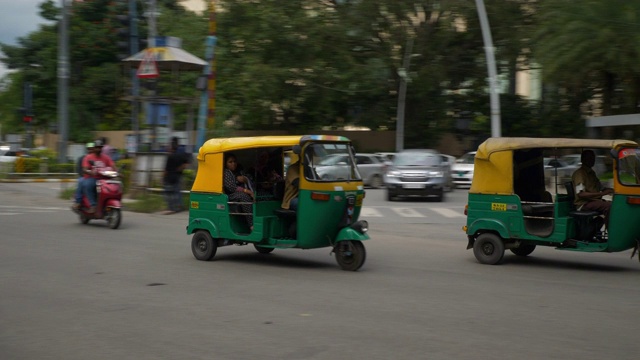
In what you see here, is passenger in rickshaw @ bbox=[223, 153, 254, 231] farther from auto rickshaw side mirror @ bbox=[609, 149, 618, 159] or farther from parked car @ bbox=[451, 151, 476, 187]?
parked car @ bbox=[451, 151, 476, 187]

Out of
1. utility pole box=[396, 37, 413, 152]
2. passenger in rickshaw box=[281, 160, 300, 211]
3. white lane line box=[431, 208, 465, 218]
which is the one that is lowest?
white lane line box=[431, 208, 465, 218]

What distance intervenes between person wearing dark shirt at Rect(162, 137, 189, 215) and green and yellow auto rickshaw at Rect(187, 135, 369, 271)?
23.0 ft

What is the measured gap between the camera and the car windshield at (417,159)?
27.3m

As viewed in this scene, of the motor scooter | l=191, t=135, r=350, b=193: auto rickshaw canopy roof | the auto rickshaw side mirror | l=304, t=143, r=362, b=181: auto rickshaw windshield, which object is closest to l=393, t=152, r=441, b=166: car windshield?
the motor scooter

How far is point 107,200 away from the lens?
1702 cm

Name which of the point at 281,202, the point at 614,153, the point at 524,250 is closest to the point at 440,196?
the point at 524,250

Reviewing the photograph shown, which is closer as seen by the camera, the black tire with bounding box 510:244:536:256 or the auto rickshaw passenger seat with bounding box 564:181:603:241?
the auto rickshaw passenger seat with bounding box 564:181:603:241

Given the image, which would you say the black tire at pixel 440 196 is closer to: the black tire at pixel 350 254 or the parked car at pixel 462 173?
the parked car at pixel 462 173

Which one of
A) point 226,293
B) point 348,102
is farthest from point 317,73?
point 226,293

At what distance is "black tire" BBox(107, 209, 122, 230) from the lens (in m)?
16.9

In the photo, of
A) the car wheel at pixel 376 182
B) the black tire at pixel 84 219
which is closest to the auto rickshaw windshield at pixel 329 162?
the black tire at pixel 84 219

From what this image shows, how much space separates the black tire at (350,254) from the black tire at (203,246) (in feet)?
6.69

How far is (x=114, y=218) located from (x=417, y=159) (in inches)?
513

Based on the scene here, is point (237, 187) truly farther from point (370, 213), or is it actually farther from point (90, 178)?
point (370, 213)
